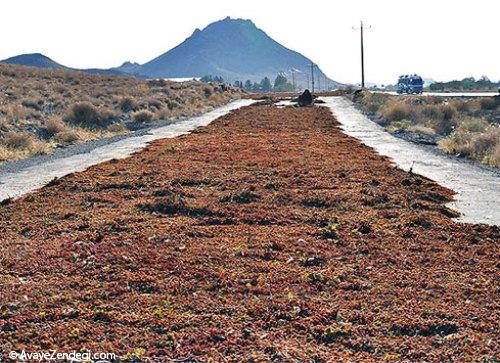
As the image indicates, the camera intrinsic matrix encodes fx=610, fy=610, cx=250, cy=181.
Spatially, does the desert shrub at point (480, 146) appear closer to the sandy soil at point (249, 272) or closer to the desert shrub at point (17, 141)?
the sandy soil at point (249, 272)

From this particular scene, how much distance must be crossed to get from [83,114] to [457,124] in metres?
19.1

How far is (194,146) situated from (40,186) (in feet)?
26.5

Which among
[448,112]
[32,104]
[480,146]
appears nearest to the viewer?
[480,146]

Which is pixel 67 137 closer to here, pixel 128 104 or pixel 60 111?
pixel 60 111

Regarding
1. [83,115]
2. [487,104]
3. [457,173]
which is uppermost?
[83,115]

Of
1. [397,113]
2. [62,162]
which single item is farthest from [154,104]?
[62,162]

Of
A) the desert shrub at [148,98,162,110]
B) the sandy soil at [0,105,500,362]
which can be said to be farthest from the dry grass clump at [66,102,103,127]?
the sandy soil at [0,105,500,362]

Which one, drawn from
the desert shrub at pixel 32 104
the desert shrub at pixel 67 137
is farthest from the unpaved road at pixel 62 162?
the desert shrub at pixel 32 104

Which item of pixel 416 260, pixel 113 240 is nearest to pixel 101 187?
pixel 113 240

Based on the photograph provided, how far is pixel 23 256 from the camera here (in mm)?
7410

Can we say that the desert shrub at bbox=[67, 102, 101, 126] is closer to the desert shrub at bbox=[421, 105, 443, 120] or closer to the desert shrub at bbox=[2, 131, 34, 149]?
the desert shrub at bbox=[2, 131, 34, 149]

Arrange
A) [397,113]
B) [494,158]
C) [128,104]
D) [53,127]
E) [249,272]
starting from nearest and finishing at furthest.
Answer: [249,272], [494,158], [53,127], [397,113], [128,104]

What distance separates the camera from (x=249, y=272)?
6.90m

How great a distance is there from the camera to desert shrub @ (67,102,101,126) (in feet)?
105
